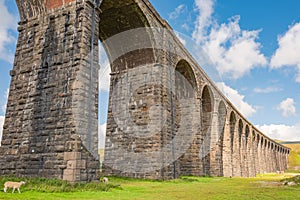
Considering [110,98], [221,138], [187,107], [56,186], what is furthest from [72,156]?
[221,138]

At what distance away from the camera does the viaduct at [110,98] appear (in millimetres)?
8703

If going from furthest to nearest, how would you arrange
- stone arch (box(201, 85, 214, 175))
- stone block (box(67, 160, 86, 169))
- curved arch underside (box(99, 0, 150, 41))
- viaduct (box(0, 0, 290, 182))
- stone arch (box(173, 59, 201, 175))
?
1. stone arch (box(201, 85, 214, 175))
2. stone arch (box(173, 59, 201, 175))
3. curved arch underside (box(99, 0, 150, 41))
4. viaduct (box(0, 0, 290, 182))
5. stone block (box(67, 160, 86, 169))

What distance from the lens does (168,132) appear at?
13.9 meters

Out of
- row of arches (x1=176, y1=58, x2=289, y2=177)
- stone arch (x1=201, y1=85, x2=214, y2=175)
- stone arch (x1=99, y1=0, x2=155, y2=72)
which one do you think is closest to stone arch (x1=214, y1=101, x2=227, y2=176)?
row of arches (x1=176, y1=58, x2=289, y2=177)

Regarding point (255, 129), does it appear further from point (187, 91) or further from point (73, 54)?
point (73, 54)

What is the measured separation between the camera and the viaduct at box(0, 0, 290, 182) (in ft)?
28.6

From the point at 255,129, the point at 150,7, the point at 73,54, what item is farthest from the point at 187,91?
the point at 255,129

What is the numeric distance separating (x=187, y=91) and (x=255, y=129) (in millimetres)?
24707

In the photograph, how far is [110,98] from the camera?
620 inches

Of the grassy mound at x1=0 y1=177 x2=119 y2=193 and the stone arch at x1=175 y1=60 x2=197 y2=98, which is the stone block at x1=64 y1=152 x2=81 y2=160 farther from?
the stone arch at x1=175 y1=60 x2=197 y2=98

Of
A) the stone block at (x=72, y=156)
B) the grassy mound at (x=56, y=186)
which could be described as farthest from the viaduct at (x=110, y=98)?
the grassy mound at (x=56, y=186)

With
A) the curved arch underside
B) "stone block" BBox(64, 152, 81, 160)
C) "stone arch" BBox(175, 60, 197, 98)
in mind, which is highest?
the curved arch underside

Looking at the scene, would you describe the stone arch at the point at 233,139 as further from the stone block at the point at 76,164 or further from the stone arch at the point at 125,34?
the stone block at the point at 76,164

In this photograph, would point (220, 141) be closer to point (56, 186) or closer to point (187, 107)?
point (187, 107)
